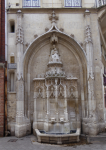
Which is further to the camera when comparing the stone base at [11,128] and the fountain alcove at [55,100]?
the stone base at [11,128]

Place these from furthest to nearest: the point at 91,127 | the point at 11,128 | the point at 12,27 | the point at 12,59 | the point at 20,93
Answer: the point at 12,27
the point at 12,59
the point at 20,93
the point at 11,128
the point at 91,127

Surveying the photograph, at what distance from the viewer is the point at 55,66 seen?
10781mm

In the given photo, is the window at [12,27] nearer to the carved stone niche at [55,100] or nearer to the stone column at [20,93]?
the stone column at [20,93]

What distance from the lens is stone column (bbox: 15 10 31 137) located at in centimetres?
977

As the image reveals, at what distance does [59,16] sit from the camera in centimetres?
1148

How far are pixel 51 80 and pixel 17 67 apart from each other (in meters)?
2.40

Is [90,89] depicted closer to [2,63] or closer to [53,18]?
[53,18]

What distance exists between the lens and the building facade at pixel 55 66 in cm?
1026

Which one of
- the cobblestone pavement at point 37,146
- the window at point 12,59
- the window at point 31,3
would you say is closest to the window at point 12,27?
the window at point 31,3

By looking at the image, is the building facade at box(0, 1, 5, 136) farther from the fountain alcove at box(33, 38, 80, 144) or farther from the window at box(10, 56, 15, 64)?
the fountain alcove at box(33, 38, 80, 144)

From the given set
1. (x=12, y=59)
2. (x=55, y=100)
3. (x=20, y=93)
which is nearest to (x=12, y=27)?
(x=12, y=59)

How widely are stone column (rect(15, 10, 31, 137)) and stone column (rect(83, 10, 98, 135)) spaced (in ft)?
12.6

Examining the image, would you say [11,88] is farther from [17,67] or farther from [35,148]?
[35,148]

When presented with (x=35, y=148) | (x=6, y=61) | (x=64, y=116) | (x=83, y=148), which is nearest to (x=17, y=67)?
(x=6, y=61)
